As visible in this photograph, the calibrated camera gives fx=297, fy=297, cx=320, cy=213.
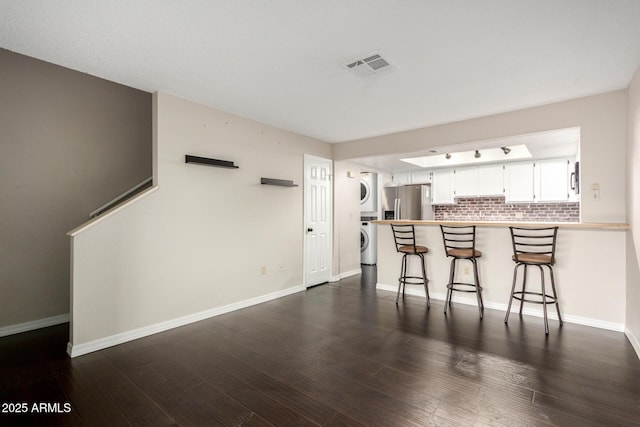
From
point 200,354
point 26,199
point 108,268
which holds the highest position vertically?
point 26,199

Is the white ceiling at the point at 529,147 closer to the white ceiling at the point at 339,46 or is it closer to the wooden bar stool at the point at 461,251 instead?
the white ceiling at the point at 339,46

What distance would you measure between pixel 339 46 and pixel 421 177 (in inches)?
196

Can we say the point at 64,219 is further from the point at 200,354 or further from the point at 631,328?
the point at 631,328

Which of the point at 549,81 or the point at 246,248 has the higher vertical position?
the point at 549,81

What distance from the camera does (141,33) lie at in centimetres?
202

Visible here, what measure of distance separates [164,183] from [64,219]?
133 cm

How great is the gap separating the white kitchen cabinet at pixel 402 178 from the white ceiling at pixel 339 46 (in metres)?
3.52

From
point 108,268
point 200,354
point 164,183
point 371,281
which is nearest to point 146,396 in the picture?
point 200,354

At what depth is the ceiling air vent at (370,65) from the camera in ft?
7.68

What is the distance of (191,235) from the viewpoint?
3303 mm

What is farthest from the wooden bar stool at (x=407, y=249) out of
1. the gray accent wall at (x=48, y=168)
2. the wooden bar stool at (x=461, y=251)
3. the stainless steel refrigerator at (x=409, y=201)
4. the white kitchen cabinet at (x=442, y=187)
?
the gray accent wall at (x=48, y=168)

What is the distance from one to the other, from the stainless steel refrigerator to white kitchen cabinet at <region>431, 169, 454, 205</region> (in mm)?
130

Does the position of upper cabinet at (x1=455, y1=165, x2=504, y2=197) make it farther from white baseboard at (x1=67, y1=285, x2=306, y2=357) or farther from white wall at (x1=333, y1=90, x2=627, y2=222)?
white baseboard at (x1=67, y1=285, x2=306, y2=357)

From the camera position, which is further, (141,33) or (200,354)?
(200,354)
